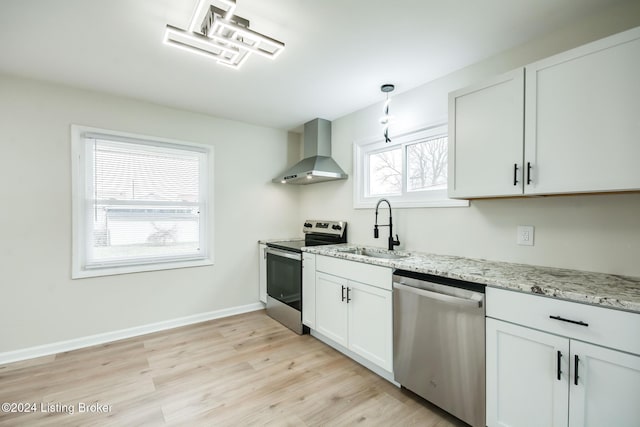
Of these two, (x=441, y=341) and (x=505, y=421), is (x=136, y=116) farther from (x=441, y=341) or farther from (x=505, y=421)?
(x=505, y=421)

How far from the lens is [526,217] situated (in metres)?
1.97

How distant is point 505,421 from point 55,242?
3.69m

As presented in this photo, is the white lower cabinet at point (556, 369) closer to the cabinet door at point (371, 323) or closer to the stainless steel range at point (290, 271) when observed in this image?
the cabinet door at point (371, 323)

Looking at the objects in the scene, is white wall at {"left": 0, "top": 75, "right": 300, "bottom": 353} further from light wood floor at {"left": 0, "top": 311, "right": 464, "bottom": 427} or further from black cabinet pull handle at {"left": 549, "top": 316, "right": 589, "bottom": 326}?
black cabinet pull handle at {"left": 549, "top": 316, "right": 589, "bottom": 326}

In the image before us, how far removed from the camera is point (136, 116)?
301 cm

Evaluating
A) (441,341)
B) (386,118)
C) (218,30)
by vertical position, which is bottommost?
(441,341)

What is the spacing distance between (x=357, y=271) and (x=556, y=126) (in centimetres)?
158

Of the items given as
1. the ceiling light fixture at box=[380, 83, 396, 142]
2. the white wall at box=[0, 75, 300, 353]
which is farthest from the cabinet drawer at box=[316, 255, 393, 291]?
the white wall at box=[0, 75, 300, 353]

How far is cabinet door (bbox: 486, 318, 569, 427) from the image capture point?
51.9 inches

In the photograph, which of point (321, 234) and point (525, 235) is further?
point (321, 234)

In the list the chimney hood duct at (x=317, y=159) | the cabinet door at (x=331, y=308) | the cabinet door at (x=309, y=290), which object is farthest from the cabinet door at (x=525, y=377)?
the chimney hood duct at (x=317, y=159)

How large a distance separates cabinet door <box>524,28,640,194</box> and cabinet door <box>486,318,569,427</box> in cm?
83

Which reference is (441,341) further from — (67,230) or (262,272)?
(67,230)

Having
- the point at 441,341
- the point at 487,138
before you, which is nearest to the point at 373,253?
the point at 441,341
